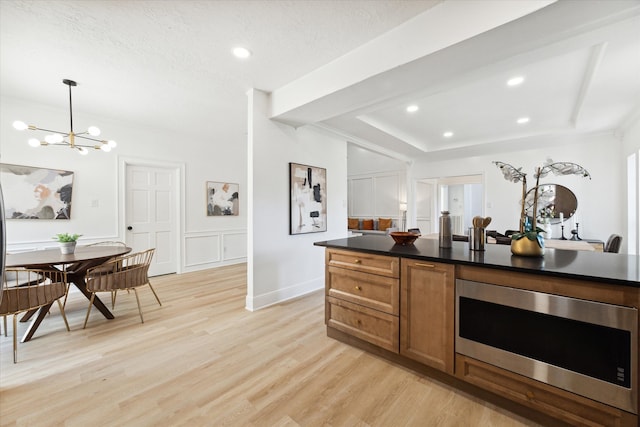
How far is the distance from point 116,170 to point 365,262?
4.39m

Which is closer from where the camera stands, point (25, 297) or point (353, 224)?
point (25, 297)

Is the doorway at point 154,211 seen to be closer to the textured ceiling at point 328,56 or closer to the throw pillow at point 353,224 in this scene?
the textured ceiling at point 328,56

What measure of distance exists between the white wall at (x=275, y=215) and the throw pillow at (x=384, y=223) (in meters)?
4.52

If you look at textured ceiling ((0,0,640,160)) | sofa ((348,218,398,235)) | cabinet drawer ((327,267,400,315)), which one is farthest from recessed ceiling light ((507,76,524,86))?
sofa ((348,218,398,235))

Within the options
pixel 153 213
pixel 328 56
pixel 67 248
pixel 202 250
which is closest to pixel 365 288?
pixel 328 56

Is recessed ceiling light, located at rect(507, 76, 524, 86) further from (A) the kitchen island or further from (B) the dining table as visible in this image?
(B) the dining table

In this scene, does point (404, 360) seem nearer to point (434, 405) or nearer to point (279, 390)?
point (434, 405)

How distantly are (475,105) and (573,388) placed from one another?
3559 mm

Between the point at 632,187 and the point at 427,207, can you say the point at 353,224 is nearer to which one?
the point at 427,207

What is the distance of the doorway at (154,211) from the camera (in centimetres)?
452

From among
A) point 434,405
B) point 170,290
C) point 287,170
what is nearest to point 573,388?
point 434,405

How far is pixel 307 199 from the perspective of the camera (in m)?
3.90

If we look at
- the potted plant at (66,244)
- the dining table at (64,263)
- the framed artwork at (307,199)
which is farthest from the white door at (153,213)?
the framed artwork at (307,199)

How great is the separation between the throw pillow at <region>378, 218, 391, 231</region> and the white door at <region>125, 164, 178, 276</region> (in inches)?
227
